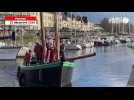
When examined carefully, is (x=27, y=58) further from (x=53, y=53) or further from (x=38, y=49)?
(x=53, y=53)

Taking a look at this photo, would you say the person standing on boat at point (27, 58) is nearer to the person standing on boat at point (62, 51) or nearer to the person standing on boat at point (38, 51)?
the person standing on boat at point (38, 51)

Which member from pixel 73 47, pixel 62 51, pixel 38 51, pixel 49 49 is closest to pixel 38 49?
pixel 38 51

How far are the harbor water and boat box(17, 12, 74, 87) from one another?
0.34ft

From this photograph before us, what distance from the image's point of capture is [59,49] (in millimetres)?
10516

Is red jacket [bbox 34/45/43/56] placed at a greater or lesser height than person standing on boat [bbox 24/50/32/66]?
greater

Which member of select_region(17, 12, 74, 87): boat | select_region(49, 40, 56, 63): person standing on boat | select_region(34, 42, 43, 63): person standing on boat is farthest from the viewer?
select_region(49, 40, 56, 63): person standing on boat

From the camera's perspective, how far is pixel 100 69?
10.3 metres

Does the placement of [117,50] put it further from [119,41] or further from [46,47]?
[46,47]

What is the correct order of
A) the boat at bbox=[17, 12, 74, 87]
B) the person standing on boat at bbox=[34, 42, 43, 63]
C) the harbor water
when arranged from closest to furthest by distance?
1. the harbor water
2. the boat at bbox=[17, 12, 74, 87]
3. the person standing on boat at bbox=[34, 42, 43, 63]

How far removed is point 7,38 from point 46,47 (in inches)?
26.8

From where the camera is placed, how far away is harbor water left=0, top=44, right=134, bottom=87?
33.4 ft
